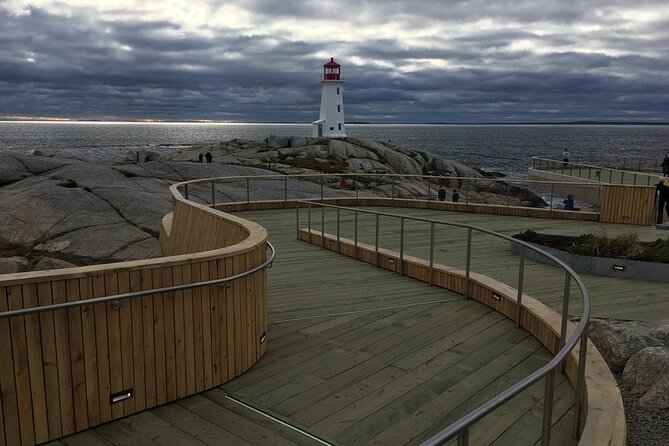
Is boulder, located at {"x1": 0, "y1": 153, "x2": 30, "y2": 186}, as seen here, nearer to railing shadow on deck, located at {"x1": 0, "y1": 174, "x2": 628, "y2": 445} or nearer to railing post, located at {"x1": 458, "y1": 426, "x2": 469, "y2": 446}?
railing shadow on deck, located at {"x1": 0, "y1": 174, "x2": 628, "y2": 445}

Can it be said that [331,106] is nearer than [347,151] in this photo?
No

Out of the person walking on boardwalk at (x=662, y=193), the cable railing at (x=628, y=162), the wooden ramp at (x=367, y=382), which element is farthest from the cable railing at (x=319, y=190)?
the cable railing at (x=628, y=162)

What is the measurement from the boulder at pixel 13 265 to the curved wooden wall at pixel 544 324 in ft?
29.6

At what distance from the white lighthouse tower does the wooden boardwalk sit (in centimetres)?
6491

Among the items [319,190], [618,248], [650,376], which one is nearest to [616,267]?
[618,248]

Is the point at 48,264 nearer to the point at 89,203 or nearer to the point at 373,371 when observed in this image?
the point at 89,203

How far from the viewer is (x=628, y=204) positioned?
16656mm

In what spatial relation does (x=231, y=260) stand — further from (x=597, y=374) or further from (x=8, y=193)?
(x=8, y=193)

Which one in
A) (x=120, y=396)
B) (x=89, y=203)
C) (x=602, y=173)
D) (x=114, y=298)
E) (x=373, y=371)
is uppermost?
(x=114, y=298)

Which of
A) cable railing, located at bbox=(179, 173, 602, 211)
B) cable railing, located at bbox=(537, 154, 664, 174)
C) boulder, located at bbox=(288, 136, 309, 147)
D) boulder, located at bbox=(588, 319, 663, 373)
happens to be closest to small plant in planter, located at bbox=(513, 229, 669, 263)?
boulder, located at bbox=(588, 319, 663, 373)

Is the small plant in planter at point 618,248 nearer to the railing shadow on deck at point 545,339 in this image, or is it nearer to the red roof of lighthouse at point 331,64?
the railing shadow on deck at point 545,339

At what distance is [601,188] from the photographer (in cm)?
1739

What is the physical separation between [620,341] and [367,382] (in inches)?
152

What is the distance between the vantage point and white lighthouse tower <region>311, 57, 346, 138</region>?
73688 millimetres
